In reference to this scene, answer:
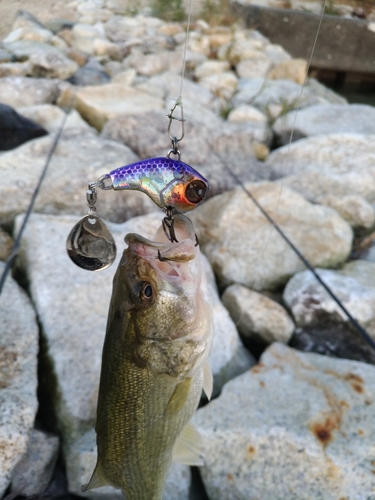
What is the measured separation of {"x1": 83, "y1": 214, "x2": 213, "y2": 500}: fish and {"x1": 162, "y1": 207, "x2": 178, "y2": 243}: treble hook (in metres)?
0.03

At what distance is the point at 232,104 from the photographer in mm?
7445

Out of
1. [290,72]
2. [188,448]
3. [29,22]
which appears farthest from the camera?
[290,72]

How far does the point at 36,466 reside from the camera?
2172mm

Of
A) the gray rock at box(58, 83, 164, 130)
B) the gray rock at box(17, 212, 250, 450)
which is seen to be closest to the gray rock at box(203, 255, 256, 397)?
the gray rock at box(17, 212, 250, 450)

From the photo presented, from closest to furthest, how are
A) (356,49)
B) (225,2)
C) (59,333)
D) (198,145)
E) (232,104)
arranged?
(59,333) → (198,145) → (232,104) → (225,2) → (356,49)

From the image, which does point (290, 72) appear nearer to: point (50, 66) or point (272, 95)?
point (272, 95)

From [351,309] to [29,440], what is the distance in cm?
232

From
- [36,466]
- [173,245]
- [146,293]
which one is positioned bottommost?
[36,466]

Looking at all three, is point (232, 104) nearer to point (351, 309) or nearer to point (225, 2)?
point (351, 309)

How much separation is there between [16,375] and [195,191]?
5.37 feet

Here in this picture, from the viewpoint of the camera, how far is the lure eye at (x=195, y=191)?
1.25m

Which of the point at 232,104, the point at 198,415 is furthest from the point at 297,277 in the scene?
the point at 232,104

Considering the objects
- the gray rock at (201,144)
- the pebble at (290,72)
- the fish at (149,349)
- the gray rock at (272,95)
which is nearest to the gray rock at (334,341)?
the fish at (149,349)

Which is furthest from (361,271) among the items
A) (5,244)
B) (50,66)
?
(50,66)
